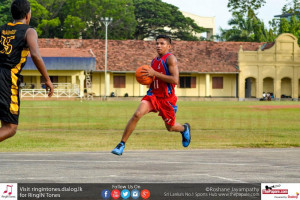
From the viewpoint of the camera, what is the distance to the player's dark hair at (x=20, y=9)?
28.1ft

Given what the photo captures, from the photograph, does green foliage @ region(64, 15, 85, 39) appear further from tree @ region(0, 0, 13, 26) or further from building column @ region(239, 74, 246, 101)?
building column @ region(239, 74, 246, 101)

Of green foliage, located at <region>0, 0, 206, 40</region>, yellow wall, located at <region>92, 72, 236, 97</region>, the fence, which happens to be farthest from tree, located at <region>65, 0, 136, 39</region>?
the fence

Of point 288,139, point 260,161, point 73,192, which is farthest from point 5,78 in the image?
point 288,139

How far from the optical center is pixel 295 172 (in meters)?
10.4

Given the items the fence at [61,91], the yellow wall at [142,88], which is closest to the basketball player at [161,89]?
the fence at [61,91]

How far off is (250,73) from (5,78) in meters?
73.9

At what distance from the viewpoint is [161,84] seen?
35.6 ft

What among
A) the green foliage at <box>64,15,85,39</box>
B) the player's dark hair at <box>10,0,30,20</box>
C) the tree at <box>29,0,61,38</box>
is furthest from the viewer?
the green foliage at <box>64,15,85,39</box>

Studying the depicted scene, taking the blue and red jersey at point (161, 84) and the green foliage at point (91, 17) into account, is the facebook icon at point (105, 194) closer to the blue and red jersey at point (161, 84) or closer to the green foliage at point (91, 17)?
the blue and red jersey at point (161, 84)

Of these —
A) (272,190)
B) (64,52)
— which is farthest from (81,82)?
(272,190)

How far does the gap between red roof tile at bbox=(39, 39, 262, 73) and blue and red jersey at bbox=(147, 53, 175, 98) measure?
65442 mm

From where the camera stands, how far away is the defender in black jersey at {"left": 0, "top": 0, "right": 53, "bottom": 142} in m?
8.18

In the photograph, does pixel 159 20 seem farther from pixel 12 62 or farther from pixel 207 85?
pixel 12 62

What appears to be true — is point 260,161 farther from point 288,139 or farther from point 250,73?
point 250,73
